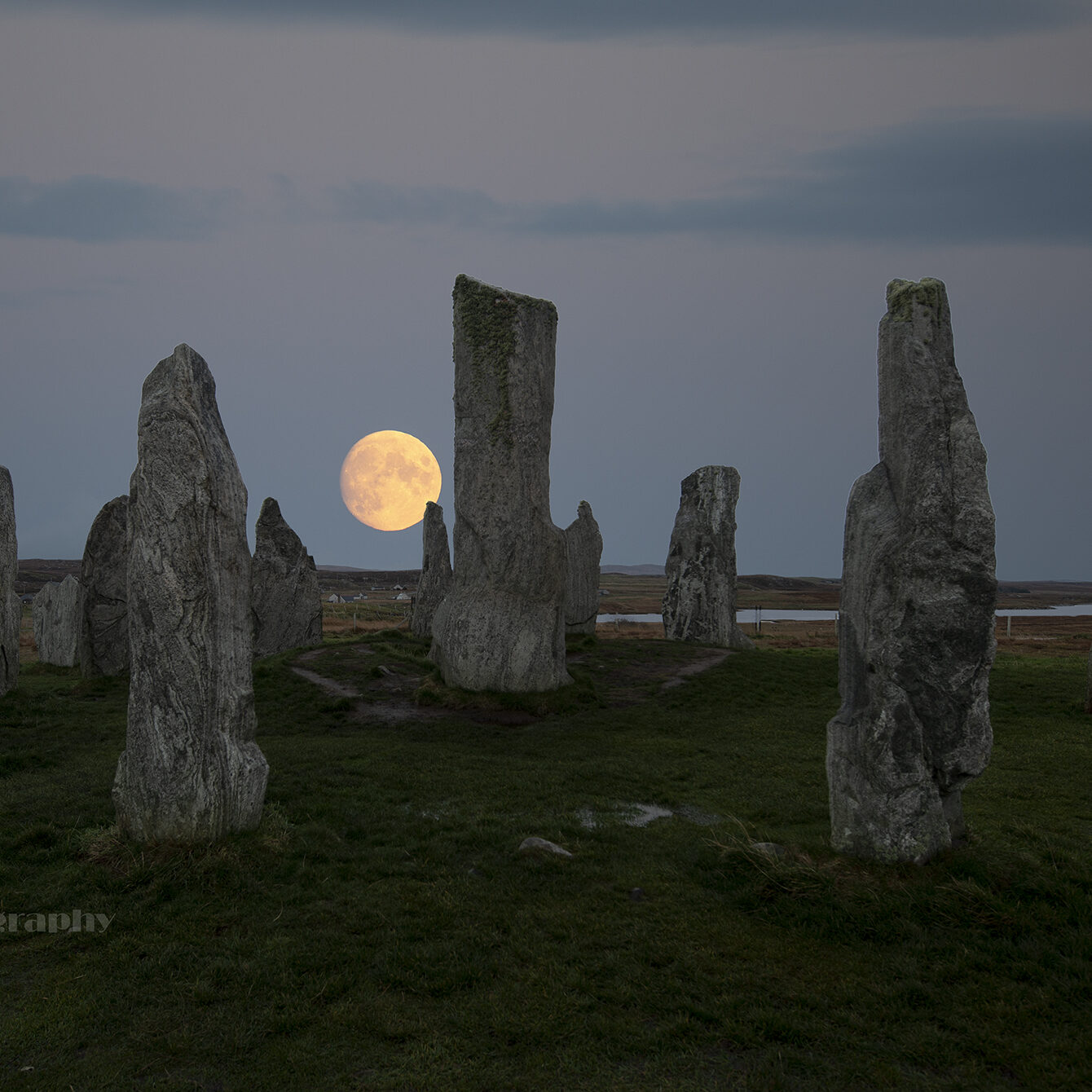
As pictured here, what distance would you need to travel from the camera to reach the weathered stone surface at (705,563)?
26156mm

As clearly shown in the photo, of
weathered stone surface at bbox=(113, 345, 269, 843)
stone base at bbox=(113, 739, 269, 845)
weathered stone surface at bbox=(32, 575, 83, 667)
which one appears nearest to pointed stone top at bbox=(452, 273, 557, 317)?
weathered stone surface at bbox=(113, 345, 269, 843)

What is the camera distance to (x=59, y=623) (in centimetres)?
2214

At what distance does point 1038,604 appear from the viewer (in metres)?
107

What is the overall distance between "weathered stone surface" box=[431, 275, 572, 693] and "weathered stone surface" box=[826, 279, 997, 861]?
928 cm

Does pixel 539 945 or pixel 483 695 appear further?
pixel 483 695

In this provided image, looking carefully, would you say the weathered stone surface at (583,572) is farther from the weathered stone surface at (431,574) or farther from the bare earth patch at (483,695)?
the weathered stone surface at (431,574)

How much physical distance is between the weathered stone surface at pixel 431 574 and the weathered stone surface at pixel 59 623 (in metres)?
9.95

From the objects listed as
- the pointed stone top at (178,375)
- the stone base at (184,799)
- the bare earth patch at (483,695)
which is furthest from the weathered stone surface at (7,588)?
the stone base at (184,799)

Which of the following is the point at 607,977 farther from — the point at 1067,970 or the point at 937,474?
the point at 937,474

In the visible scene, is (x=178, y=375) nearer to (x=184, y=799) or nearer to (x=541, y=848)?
(x=184, y=799)

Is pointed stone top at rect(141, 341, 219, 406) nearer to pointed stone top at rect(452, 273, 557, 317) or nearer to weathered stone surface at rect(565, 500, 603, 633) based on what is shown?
pointed stone top at rect(452, 273, 557, 317)

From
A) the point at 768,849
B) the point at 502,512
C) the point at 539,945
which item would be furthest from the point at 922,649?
the point at 502,512

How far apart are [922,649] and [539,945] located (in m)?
4.27

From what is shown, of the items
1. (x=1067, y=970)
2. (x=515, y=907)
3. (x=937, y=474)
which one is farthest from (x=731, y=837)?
(x=937, y=474)
